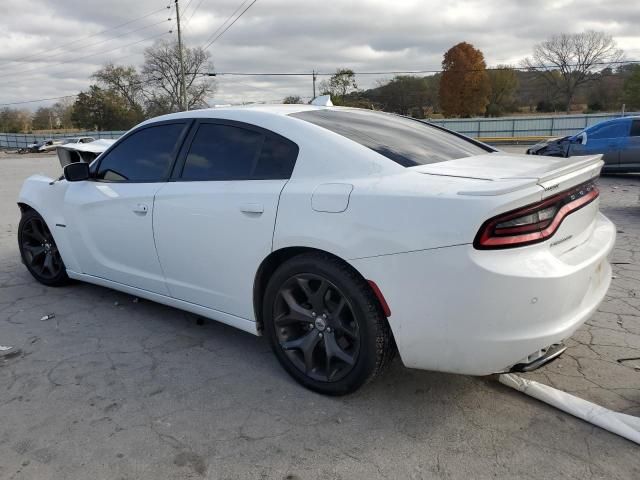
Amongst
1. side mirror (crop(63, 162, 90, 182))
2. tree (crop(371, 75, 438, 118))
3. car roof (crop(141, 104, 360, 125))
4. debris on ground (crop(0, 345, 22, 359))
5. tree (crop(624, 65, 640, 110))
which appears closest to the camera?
car roof (crop(141, 104, 360, 125))

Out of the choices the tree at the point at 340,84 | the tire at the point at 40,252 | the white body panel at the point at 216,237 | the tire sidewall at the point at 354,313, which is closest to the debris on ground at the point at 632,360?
the tire sidewall at the point at 354,313

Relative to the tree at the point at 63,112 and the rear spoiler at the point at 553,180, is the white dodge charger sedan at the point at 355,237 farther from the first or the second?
the tree at the point at 63,112

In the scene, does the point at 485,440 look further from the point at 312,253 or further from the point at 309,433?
the point at 312,253

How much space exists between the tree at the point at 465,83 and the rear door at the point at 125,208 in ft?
195

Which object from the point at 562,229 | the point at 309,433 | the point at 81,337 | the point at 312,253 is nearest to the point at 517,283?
the point at 562,229

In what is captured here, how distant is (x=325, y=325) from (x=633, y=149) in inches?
475

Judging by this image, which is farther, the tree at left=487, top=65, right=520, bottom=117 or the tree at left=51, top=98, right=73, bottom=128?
the tree at left=51, top=98, right=73, bottom=128

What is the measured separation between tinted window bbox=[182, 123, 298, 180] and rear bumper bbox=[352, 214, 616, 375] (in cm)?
85

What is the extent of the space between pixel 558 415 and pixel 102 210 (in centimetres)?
341

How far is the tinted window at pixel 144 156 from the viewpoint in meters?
3.59

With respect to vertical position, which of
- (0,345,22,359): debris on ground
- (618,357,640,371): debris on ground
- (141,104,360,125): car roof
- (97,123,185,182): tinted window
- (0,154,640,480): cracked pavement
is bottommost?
(618,357,640,371): debris on ground

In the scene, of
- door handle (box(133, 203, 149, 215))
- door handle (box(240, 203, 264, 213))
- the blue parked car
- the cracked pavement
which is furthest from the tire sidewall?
the blue parked car

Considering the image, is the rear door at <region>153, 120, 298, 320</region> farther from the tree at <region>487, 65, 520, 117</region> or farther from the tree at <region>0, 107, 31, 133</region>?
the tree at <region>0, 107, 31, 133</region>

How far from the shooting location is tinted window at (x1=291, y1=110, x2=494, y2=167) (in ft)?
9.35
